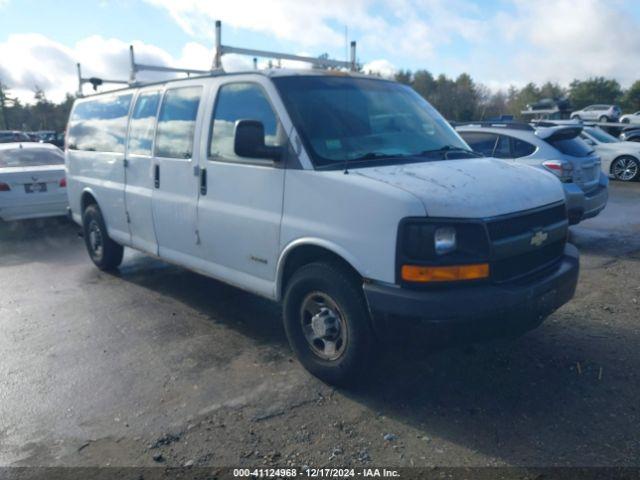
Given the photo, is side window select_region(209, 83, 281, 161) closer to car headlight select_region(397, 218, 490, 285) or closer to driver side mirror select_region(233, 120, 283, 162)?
driver side mirror select_region(233, 120, 283, 162)

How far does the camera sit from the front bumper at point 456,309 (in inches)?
131

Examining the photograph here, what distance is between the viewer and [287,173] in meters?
4.06

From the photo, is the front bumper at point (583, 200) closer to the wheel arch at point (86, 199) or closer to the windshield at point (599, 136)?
the wheel arch at point (86, 199)

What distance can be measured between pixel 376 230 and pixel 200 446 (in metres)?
1.63

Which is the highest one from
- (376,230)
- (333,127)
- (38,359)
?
(333,127)

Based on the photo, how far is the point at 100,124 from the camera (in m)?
6.78

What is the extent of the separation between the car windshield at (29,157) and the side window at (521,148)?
26.7ft

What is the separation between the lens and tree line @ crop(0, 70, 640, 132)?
117 feet

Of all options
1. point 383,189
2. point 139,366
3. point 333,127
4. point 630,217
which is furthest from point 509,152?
point 139,366

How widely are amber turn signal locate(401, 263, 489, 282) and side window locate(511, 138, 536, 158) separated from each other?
550cm

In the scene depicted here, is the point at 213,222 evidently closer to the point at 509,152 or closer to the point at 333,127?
the point at 333,127

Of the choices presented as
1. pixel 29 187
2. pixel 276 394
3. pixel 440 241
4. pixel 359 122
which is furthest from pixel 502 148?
pixel 29 187

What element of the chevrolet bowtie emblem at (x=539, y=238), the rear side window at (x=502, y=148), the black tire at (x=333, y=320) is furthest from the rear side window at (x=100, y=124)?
the rear side window at (x=502, y=148)

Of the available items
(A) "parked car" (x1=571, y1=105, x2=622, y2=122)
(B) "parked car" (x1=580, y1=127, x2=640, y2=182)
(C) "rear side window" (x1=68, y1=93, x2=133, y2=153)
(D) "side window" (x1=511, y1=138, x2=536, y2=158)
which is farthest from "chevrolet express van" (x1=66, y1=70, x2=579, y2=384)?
(A) "parked car" (x1=571, y1=105, x2=622, y2=122)
